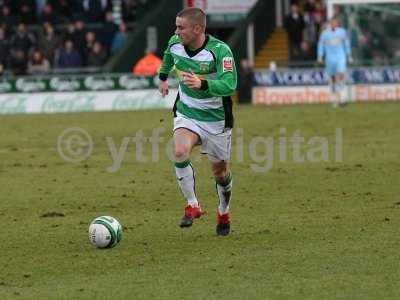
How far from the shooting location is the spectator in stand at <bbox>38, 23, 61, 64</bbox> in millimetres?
35000

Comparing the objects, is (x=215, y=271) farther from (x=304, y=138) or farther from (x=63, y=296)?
(x=304, y=138)

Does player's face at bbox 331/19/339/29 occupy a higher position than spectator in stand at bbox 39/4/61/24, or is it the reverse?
player's face at bbox 331/19/339/29

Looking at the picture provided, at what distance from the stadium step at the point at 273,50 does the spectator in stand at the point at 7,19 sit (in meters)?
7.70

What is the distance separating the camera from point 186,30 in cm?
1066

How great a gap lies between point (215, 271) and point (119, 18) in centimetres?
2969

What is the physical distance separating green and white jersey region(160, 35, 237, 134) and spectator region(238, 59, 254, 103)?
860 inches

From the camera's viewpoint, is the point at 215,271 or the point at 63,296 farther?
the point at 215,271

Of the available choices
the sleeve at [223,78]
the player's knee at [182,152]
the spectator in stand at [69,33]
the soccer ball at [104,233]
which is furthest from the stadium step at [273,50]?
the soccer ball at [104,233]

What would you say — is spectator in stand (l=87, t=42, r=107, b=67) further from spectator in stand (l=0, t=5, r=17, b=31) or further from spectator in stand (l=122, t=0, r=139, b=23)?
spectator in stand (l=0, t=5, r=17, b=31)

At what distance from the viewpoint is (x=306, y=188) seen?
1512 cm

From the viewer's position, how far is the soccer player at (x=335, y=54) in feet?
100

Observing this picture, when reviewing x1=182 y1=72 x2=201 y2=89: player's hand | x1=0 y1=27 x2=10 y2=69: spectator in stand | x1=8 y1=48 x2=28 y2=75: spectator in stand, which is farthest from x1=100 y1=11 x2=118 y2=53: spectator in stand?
x1=182 y1=72 x2=201 y2=89: player's hand

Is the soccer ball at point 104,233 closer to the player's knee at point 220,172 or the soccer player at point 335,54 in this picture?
the player's knee at point 220,172

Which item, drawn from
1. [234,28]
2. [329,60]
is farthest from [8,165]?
[234,28]
